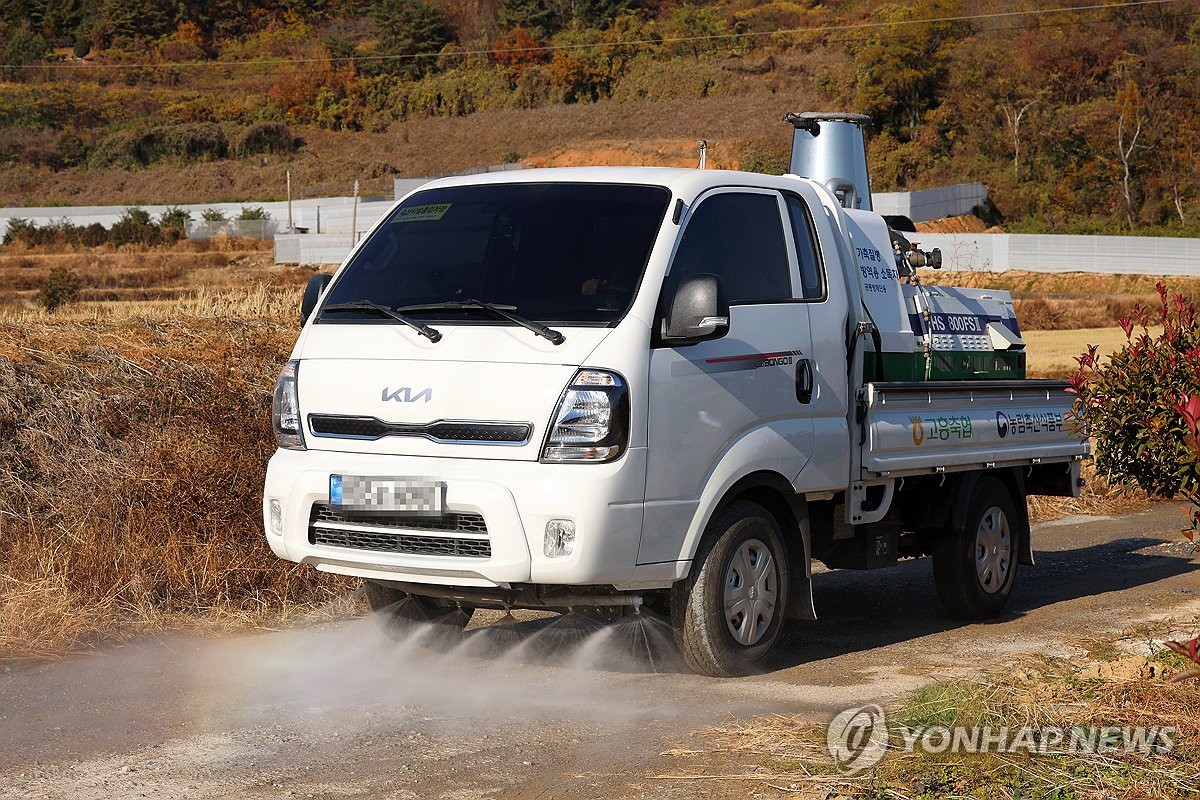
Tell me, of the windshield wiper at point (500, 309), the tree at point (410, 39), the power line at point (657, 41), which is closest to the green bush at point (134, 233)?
the power line at point (657, 41)

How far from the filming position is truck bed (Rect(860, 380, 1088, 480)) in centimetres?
800

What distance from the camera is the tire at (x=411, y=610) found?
7.76 meters

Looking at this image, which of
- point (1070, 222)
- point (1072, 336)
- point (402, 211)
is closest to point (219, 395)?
point (402, 211)

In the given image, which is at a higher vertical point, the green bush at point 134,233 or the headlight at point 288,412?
→ the green bush at point 134,233

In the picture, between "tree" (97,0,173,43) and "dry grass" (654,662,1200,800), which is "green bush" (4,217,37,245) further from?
"tree" (97,0,173,43)

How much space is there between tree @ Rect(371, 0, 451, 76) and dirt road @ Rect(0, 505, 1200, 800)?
9992 cm

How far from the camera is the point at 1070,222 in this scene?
205 ft

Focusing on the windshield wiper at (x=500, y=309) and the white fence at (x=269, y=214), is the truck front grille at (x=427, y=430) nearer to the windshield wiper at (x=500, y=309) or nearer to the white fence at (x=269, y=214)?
the windshield wiper at (x=500, y=309)

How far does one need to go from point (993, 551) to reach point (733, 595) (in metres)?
2.71

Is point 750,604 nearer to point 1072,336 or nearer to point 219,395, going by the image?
point 219,395

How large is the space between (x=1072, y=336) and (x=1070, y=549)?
2540 cm

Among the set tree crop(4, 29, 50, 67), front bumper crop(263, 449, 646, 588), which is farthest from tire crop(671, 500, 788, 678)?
tree crop(4, 29, 50, 67)

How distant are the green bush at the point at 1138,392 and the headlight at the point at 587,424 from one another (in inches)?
85.8

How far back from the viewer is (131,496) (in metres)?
8.87
